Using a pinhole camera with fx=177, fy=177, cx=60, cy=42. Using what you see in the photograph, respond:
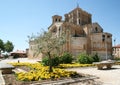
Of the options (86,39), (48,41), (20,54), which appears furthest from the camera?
(20,54)

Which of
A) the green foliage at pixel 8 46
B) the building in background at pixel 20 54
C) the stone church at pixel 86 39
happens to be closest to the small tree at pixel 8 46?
the green foliage at pixel 8 46

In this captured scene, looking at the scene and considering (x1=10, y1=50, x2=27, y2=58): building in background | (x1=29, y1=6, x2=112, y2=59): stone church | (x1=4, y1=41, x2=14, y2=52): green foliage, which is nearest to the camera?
(x1=29, y1=6, x2=112, y2=59): stone church

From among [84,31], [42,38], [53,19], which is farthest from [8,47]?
[42,38]

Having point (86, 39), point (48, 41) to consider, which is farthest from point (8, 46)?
point (48, 41)

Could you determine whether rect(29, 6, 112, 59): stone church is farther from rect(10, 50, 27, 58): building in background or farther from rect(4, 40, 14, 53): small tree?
rect(4, 40, 14, 53): small tree

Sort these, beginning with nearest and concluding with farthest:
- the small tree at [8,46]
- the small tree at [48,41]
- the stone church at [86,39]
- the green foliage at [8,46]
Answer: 1. the small tree at [48,41]
2. the stone church at [86,39]
3. the small tree at [8,46]
4. the green foliage at [8,46]

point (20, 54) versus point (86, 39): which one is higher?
point (86, 39)

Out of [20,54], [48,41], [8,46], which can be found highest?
[8,46]

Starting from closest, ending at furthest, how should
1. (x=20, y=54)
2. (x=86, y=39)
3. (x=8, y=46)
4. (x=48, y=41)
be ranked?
(x=48, y=41)
(x=86, y=39)
(x=20, y=54)
(x=8, y=46)

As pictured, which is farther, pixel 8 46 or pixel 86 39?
pixel 8 46

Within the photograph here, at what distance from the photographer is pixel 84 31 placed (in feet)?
161

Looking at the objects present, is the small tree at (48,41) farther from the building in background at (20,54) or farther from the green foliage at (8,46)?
→ the green foliage at (8,46)

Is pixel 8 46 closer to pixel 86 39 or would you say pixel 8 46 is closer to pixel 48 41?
pixel 86 39

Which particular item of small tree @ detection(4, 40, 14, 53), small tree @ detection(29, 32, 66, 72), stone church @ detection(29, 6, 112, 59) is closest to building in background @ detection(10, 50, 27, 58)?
small tree @ detection(4, 40, 14, 53)
